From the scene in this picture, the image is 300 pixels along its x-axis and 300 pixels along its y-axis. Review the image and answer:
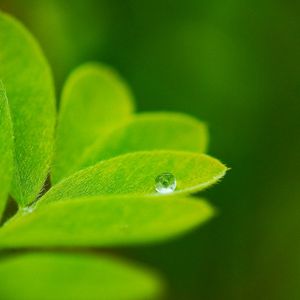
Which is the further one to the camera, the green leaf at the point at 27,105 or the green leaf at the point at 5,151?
the green leaf at the point at 27,105

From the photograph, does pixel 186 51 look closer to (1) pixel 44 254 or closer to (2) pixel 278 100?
(2) pixel 278 100

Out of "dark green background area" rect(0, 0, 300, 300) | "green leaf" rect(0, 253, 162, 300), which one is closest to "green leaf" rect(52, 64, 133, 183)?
"green leaf" rect(0, 253, 162, 300)

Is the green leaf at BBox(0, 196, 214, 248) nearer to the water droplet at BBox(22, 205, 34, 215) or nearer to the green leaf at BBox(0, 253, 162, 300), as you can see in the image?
the water droplet at BBox(22, 205, 34, 215)

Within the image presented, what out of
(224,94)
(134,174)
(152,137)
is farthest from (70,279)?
(224,94)

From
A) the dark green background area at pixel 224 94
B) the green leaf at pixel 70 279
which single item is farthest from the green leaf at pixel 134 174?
the dark green background area at pixel 224 94

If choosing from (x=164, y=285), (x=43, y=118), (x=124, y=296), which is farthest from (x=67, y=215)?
(x=164, y=285)

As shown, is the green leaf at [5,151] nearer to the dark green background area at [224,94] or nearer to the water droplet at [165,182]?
the water droplet at [165,182]
